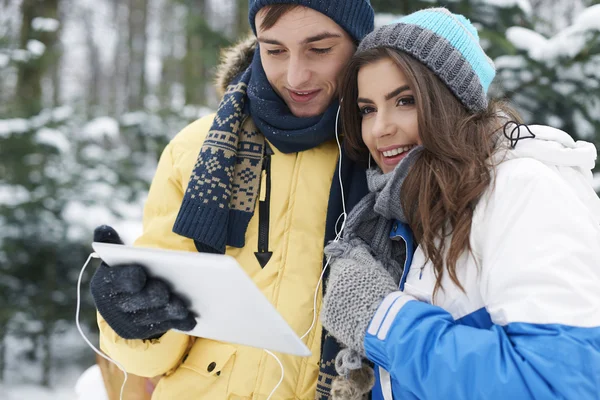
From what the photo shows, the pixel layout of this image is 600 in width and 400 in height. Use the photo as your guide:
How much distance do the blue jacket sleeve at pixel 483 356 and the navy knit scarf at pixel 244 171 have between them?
42 centimetres

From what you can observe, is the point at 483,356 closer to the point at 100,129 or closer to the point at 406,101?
the point at 406,101

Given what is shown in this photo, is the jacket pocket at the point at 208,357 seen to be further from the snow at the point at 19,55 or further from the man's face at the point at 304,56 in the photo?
the snow at the point at 19,55

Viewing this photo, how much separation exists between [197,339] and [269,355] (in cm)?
30

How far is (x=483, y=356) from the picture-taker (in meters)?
1.29

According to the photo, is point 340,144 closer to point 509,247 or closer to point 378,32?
point 378,32

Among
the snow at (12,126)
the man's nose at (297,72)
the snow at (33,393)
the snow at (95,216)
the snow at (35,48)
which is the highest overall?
the man's nose at (297,72)

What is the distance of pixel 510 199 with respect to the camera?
4.65ft

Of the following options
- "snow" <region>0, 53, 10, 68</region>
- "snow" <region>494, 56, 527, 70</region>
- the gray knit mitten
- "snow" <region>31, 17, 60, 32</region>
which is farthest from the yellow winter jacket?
"snow" <region>31, 17, 60, 32</region>

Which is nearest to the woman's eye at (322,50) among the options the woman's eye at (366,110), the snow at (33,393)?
the woman's eye at (366,110)

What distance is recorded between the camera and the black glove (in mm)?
1412

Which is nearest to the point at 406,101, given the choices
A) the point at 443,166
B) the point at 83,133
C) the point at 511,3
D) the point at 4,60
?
the point at 443,166

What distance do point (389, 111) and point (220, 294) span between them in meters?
0.82

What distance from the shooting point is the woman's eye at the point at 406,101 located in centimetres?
174

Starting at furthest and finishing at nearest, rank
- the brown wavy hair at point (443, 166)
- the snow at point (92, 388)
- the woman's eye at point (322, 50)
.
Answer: the snow at point (92, 388) → the woman's eye at point (322, 50) → the brown wavy hair at point (443, 166)
